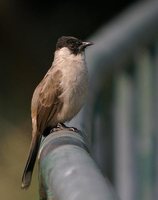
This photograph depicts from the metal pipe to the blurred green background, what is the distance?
7804mm

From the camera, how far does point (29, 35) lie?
13094 millimetres

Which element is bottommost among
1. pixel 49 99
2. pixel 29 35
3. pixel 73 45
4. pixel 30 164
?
pixel 29 35

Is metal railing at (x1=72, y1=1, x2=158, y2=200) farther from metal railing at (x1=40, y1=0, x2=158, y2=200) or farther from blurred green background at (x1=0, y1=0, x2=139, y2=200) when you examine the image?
blurred green background at (x1=0, y1=0, x2=139, y2=200)

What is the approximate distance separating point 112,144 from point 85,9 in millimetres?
9114

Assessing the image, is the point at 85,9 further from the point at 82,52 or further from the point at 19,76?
the point at 82,52

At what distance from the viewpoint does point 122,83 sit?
14.3ft

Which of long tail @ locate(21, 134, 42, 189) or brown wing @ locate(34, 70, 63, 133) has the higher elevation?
brown wing @ locate(34, 70, 63, 133)

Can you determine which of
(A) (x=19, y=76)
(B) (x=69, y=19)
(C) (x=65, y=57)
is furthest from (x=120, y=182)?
(B) (x=69, y=19)

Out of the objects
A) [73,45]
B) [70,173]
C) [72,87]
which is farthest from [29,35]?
[70,173]

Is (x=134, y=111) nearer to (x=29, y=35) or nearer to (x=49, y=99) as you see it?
(x=49, y=99)

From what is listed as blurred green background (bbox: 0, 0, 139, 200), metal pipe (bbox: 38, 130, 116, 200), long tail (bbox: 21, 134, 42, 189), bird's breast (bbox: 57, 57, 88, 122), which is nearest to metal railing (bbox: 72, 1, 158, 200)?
bird's breast (bbox: 57, 57, 88, 122)

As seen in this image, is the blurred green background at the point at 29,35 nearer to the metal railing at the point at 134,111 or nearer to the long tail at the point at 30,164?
the long tail at the point at 30,164

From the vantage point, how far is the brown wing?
4906mm

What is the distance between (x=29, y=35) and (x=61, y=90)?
821 centimetres
